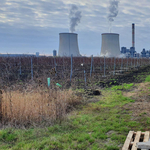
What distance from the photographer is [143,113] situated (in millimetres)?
4508

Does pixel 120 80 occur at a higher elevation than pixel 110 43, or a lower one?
lower

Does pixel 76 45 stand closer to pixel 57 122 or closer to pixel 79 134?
pixel 57 122

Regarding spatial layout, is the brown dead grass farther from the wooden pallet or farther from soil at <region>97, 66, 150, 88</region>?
soil at <region>97, 66, 150, 88</region>

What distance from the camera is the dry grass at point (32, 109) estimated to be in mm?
3717

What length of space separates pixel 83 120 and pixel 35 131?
1098 mm

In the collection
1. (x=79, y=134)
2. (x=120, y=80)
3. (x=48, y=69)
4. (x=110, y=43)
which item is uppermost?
(x=110, y=43)

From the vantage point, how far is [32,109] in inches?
151

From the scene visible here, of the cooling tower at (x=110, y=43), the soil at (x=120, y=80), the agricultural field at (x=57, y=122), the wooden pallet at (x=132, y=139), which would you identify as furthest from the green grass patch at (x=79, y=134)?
the cooling tower at (x=110, y=43)

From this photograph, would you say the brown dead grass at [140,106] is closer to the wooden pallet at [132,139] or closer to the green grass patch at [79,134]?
the green grass patch at [79,134]

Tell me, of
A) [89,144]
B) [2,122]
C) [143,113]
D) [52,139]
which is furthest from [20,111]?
[143,113]

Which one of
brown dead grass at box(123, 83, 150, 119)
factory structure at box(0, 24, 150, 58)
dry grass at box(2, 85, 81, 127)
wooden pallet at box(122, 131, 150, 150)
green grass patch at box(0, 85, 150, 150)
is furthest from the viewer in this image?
factory structure at box(0, 24, 150, 58)

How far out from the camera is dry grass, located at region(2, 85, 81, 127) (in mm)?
3717

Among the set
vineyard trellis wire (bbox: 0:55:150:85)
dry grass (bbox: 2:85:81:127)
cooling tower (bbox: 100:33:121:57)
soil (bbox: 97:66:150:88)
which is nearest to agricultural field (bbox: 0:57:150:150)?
dry grass (bbox: 2:85:81:127)

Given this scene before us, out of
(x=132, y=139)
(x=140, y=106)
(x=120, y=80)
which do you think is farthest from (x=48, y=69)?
(x=132, y=139)
